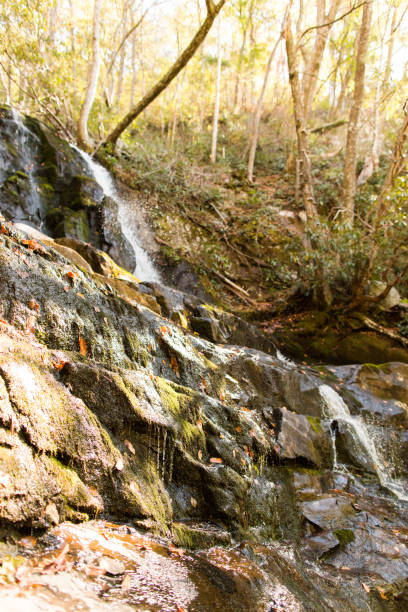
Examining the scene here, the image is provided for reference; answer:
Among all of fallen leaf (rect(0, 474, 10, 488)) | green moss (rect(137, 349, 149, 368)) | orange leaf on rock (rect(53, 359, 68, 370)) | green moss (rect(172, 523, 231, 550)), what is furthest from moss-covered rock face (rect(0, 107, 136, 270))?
fallen leaf (rect(0, 474, 10, 488))

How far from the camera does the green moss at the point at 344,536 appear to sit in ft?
13.3

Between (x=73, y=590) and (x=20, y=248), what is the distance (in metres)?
3.29

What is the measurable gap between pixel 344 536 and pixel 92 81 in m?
13.4

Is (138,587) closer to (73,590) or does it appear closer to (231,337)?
(73,590)

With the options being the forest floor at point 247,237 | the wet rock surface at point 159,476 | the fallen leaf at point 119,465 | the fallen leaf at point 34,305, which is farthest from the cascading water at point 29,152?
the fallen leaf at point 119,465

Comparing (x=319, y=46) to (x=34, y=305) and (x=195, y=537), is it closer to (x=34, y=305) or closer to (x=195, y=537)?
(x=34, y=305)

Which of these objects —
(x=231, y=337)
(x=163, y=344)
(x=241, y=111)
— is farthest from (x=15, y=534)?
(x=241, y=111)

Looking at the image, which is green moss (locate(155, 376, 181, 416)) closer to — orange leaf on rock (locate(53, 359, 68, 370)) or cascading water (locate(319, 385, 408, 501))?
orange leaf on rock (locate(53, 359, 68, 370))

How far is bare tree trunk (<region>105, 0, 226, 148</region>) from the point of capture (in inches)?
360

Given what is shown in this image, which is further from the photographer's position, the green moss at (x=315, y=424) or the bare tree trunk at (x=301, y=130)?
the bare tree trunk at (x=301, y=130)

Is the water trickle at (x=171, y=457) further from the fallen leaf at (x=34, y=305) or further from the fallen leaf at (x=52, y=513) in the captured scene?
the fallen leaf at (x=34, y=305)

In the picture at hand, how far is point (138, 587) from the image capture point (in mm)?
2031

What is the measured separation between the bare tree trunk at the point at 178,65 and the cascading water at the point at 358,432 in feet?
29.0

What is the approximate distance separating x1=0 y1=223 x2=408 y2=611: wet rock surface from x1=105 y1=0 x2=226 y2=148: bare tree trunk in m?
7.18
